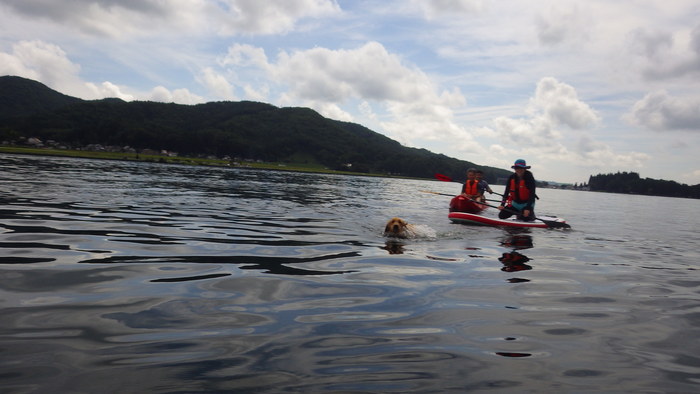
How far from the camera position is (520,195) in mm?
14109

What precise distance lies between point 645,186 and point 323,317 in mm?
215267

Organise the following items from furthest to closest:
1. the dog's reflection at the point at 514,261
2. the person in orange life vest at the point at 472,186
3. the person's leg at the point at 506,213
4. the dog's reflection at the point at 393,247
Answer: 1. the person in orange life vest at the point at 472,186
2. the person's leg at the point at 506,213
3. the dog's reflection at the point at 393,247
4. the dog's reflection at the point at 514,261

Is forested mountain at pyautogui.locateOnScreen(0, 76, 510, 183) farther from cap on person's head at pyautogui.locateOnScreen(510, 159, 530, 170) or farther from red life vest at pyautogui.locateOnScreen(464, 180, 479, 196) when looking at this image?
cap on person's head at pyautogui.locateOnScreen(510, 159, 530, 170)

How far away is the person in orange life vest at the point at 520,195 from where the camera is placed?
1351cm

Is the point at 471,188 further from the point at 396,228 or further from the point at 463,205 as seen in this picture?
the point at 396,228

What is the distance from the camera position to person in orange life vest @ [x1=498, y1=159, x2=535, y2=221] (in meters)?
13.5

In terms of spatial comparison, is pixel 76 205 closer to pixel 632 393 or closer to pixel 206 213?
pixel 206 213

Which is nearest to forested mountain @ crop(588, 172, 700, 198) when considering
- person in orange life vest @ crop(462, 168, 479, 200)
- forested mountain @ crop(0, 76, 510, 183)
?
forested mountain @ crop(0, 76, 510, 183)

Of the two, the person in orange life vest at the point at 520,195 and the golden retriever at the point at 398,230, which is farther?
the person in orange life vest at the point at 520,195

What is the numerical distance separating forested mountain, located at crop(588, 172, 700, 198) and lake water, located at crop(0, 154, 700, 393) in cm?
20785

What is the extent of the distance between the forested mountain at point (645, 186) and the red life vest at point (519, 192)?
202 meters

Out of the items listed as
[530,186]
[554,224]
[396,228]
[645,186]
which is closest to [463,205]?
[530,186]

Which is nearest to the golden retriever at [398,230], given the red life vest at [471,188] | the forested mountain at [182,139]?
the red life vest at [471,188]

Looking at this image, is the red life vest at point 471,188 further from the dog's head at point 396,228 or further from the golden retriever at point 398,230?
the dog's head at point 396,228
